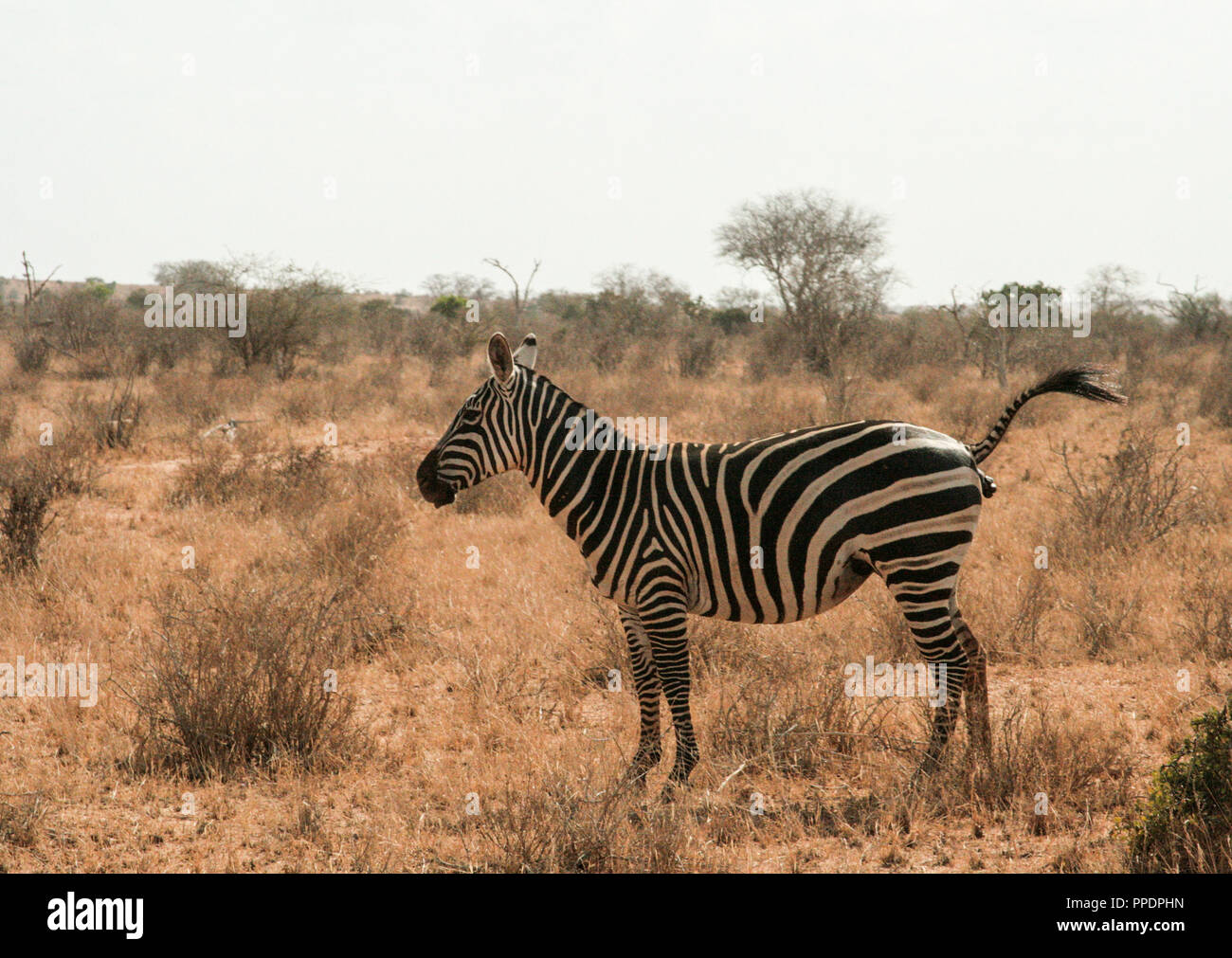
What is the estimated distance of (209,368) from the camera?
20891 mm

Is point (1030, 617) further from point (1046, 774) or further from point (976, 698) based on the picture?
point (1046, 774)

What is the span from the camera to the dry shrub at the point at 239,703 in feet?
16.0

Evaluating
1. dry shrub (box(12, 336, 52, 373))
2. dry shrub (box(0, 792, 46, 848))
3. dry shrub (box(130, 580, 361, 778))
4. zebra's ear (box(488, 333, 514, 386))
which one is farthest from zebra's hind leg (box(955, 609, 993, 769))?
dry shrub (box(12, 336, 52, 373))

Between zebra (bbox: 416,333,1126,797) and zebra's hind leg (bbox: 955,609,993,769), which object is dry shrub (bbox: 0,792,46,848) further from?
zebra's hind leg (bbox: 955,609,993,769)

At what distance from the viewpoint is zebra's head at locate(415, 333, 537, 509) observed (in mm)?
4785

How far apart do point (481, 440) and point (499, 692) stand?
168 cm

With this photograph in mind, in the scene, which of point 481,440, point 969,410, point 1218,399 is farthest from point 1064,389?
point 1218,399

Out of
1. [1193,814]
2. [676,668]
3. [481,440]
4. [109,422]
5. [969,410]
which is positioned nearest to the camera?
[1193,814]

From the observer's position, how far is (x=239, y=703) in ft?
16.2

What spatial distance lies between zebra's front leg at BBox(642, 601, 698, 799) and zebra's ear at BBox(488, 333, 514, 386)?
4.17 ft

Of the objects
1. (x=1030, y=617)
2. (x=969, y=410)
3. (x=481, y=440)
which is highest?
(x=969, y=410)

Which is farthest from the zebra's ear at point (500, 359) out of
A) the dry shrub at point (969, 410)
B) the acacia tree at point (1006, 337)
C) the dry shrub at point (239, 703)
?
the acacia tree at point (1006, 337)

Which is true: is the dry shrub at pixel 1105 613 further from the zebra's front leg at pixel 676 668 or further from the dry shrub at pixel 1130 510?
the zebra's front leg at pixel 676 668
